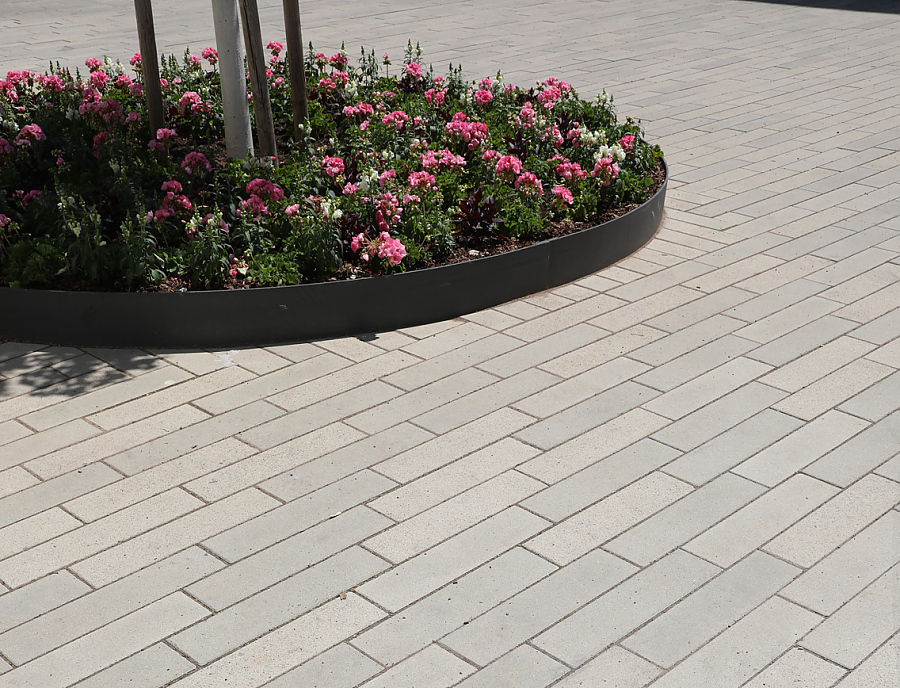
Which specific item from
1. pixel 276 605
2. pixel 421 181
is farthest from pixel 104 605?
pixel 421 181

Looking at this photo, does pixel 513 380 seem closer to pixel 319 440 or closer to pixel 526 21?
pixel 319 440

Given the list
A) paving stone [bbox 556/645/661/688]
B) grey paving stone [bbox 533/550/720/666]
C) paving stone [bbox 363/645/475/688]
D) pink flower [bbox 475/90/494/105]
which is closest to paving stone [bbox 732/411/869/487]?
grey paving stone [bbox 533/550/720/666]

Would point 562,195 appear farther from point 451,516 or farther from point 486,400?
point 451,516

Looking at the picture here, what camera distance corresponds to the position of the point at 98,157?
6914 millimetres

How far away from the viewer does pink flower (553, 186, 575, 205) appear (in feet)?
22.4

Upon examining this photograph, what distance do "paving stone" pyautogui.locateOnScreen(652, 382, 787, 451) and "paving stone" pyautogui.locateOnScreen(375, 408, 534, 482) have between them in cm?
71

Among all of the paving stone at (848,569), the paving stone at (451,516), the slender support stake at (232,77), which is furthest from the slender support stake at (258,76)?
the paving stone at (848,569)

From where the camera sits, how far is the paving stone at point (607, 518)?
4.12 m

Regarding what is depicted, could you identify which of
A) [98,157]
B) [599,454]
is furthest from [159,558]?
[98,157]

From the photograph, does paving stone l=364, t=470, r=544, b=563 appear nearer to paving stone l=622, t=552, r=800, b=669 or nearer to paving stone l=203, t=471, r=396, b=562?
paving stone l=203, t=471, r=396, b=562

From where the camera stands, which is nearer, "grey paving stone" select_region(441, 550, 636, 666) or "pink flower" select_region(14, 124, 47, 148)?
"grey paving stone" select_region(441, 550, 636, 666)

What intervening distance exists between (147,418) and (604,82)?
28.6 ft

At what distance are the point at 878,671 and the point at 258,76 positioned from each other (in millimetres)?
5330

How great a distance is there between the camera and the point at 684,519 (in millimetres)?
4305
